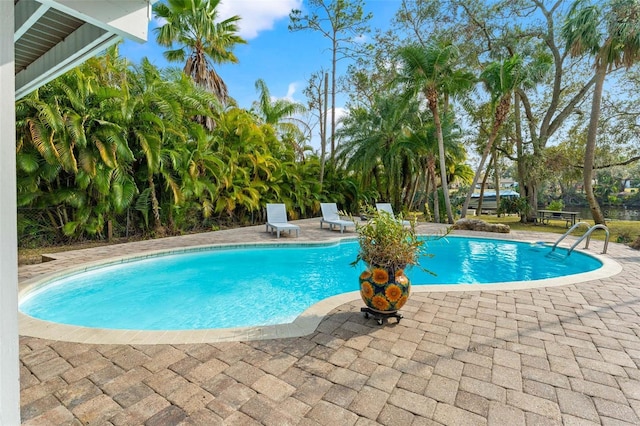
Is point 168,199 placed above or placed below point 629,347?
above

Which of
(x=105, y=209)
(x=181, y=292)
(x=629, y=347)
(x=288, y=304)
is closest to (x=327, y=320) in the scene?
(x=288, y=304)

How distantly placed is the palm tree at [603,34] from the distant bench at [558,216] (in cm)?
111

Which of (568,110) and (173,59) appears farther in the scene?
(568,110)

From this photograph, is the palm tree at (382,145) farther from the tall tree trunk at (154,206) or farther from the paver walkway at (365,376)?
the paver walkway at (365,376)

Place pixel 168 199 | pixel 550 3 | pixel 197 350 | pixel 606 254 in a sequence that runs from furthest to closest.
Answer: pixel 550 3 → pixel 168 199 → pixel 606 254 → pixel 197 350

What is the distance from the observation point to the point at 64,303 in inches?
208

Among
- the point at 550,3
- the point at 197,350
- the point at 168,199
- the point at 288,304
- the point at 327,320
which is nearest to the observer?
the point at 197,350

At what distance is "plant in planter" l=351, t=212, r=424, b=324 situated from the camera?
348cm

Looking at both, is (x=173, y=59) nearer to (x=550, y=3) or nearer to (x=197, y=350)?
(x=197, y=350)

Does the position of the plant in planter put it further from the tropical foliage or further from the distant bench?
the distant bench

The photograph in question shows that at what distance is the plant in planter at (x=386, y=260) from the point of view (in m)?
3.48

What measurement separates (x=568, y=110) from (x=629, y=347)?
725 inches

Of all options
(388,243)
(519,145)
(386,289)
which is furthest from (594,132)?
(386,289)

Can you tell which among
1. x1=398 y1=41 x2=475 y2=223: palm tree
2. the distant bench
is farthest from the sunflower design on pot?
the distant bench
